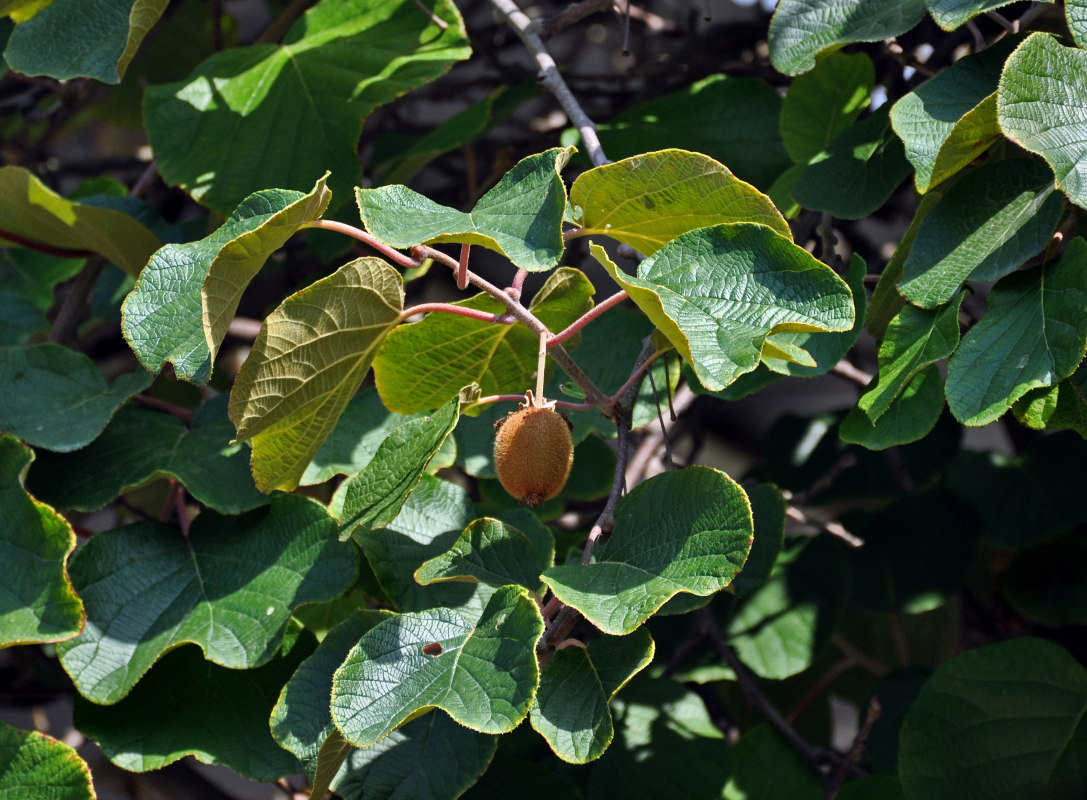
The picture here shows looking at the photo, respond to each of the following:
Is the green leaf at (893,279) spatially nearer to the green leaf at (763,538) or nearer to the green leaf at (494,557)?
the green leaf at (763,538)

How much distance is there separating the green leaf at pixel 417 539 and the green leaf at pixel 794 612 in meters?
0.50

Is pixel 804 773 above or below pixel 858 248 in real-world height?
below

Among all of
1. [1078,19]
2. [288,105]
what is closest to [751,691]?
[1078,19]

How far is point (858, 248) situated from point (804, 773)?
890 millimetres

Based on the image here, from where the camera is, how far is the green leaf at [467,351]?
84 centimetres

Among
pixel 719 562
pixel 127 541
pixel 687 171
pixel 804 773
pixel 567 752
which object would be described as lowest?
pixel 804 773

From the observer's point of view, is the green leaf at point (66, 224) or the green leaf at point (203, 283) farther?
the green leaf at point (66, 224)

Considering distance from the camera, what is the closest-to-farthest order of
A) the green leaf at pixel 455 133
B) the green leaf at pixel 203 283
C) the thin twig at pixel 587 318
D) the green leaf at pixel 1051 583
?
the green leaf at pixel 203 283 < the thin twig at pixel 587 318 < the green leaf at pixel 455 133 < the green leaf at pixel 1051 583

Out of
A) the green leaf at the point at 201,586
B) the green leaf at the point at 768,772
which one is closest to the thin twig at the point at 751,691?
the green leaf at the point at 768,772

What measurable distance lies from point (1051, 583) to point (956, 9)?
0.93 meters

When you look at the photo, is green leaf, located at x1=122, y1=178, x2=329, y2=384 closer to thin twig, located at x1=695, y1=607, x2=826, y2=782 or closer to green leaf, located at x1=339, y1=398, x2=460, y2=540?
green leaf, located at x1=339, y1=398, x2=460, y2=540

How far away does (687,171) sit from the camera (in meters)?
0.73

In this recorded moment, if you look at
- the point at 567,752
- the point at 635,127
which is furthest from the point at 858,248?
the point at 567,752

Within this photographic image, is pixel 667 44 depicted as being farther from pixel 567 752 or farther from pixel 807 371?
pixel 567 752
